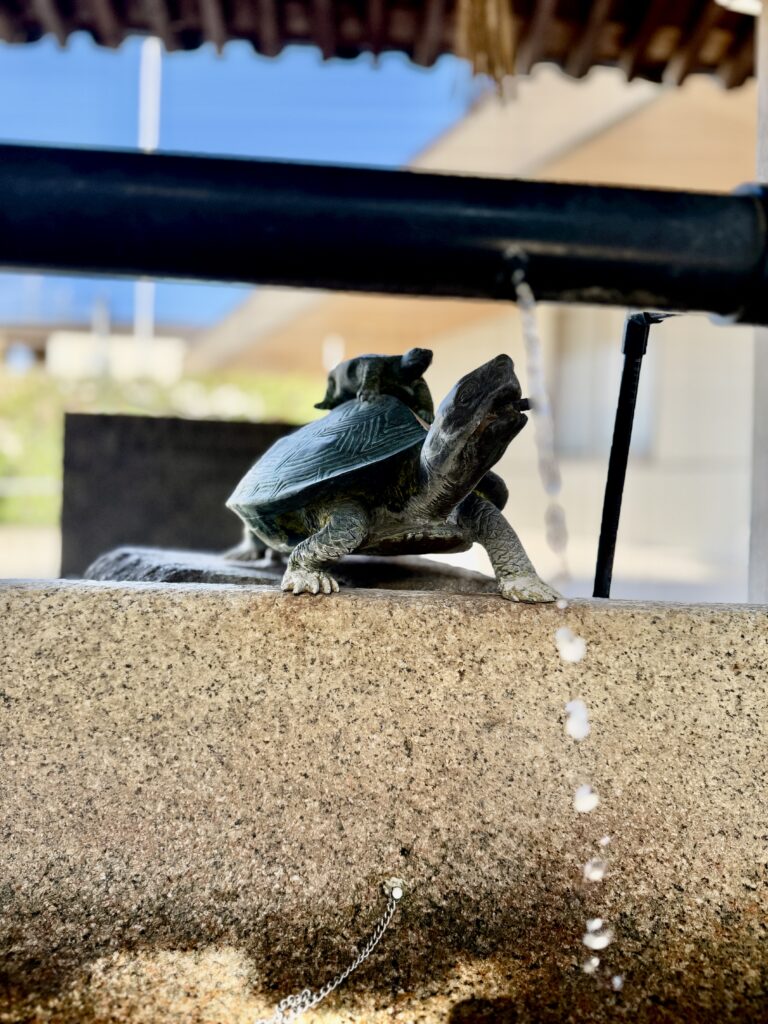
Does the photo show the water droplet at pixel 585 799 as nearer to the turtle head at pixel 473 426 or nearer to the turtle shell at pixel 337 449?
the turtle head at pixel 473 426

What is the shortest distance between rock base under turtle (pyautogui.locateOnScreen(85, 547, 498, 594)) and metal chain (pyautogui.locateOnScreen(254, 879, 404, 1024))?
0.62 metres

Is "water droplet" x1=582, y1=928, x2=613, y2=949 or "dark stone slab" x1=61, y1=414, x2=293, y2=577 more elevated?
"dark stone slab" x1=61, y1=414, x2=293, y2=577

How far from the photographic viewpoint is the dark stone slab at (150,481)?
4059mm

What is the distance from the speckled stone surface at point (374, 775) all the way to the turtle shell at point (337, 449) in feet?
1.04

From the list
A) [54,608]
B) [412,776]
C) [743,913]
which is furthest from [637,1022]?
[54,608]

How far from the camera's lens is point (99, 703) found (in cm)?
129

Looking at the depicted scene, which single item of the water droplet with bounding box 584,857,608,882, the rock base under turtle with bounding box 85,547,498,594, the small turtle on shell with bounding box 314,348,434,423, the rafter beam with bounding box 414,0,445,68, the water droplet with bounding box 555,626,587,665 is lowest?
the water droplet with bounding box 584,857,608,882

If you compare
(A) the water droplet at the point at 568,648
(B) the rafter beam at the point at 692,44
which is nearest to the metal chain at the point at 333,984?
(A) the water droplet at the point at 568,648

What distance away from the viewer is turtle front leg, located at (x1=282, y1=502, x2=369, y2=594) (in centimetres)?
139

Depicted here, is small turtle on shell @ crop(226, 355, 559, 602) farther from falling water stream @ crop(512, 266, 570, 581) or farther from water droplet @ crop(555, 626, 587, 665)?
falling water stream @ crop(512, 266, 570, 581)

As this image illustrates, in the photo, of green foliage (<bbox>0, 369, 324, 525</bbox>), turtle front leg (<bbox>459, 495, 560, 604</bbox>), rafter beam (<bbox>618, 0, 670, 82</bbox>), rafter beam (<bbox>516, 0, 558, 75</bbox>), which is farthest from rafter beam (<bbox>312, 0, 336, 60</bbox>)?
green foliage (<bbox>0, 369, 324, 525</bbox>)

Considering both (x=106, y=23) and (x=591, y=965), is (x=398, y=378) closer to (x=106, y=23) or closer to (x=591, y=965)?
(x=591, y=965)

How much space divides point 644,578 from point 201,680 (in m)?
5.92

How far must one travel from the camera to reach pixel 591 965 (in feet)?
3.91
